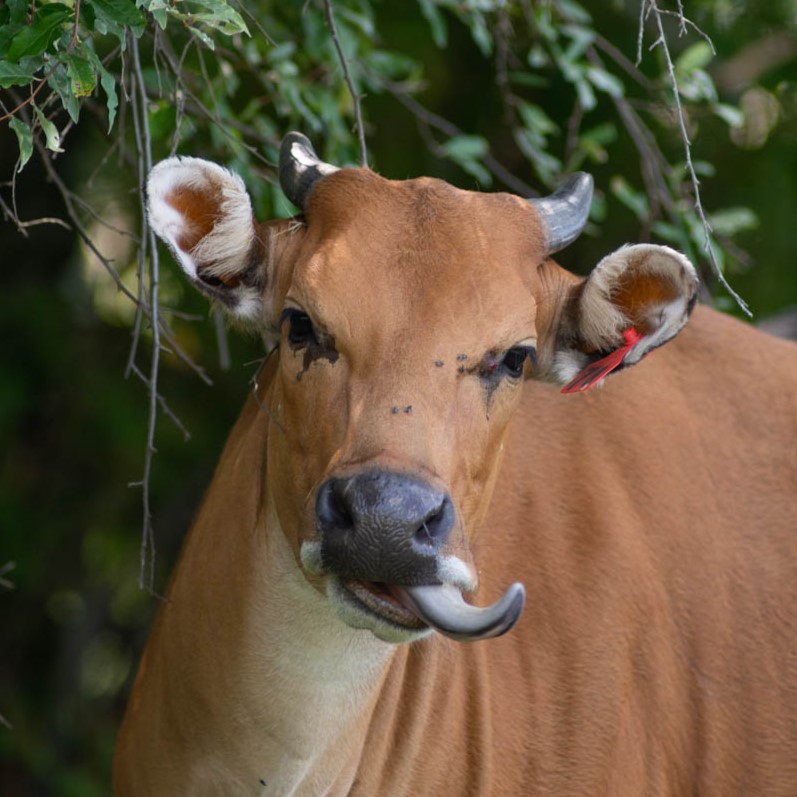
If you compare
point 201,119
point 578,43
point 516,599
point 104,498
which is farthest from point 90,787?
point 516,599

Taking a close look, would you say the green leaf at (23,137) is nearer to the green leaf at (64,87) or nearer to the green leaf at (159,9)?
the green leaf at (64,87)

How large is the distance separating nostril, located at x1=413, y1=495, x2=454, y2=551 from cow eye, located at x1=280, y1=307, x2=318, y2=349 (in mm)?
651

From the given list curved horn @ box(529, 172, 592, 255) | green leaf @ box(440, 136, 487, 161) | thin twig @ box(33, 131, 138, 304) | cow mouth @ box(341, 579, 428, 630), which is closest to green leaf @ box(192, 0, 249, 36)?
thin twig @ box(33, 131, 138, 304)

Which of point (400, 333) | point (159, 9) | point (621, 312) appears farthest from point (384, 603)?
point (159, 9)

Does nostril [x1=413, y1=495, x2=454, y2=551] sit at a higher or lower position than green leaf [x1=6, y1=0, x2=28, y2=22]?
lower

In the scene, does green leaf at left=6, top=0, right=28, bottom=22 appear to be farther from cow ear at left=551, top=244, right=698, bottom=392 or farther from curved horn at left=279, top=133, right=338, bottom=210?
cow ear at left=551, top=244, right=698, bottom=392

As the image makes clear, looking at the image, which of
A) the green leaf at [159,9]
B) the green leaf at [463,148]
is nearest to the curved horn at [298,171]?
the green leaf at [159,9]

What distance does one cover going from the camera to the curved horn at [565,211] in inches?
160

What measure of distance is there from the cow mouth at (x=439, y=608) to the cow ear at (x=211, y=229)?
40.1 inches

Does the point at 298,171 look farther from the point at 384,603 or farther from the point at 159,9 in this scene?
the point at 384,603

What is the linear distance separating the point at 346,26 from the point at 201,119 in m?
0.72

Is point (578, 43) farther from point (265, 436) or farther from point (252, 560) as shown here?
point (252, 560)

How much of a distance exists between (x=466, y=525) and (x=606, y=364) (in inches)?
27.2

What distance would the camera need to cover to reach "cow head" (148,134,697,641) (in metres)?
3.31
